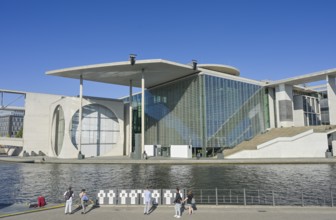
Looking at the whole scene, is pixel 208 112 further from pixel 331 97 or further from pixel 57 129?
pixel 57 129

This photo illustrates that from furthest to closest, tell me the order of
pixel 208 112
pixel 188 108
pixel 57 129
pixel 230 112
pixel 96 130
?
1. pixel 57 129
2. pixel 96 130
3. pixel 188 108
4. pixel 230 112
5. pixel 208 112

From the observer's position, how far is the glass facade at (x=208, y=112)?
51.2 m

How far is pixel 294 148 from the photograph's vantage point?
147 feet

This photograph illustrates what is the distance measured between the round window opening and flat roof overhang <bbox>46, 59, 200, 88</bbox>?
281 inches

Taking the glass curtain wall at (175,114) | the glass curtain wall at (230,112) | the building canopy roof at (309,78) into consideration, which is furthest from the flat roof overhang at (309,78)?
the glass curtain wall at (175,114)

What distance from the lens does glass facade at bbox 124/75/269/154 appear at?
51.2m

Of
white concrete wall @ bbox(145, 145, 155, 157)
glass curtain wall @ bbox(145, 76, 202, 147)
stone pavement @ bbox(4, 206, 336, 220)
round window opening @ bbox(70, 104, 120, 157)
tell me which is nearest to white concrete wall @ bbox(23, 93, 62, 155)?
round window opening @ bbox(70, 104, 120, 157)

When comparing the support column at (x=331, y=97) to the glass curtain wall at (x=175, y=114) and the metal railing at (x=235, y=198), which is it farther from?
the metal railing at (x=235, y=198)

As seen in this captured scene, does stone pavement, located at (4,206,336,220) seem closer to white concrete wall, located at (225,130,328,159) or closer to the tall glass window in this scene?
white concrete wall, located at (225,130,328,159)

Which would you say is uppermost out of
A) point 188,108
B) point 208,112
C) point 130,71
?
point 130,71

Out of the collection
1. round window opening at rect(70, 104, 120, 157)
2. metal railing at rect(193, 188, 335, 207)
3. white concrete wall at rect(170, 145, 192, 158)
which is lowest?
metal railing at rect(193, 188, 335, 207)

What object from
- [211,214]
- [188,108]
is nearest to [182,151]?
[188,108]

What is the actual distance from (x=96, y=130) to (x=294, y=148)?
3876cm

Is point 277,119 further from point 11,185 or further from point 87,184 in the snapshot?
point 11,185
